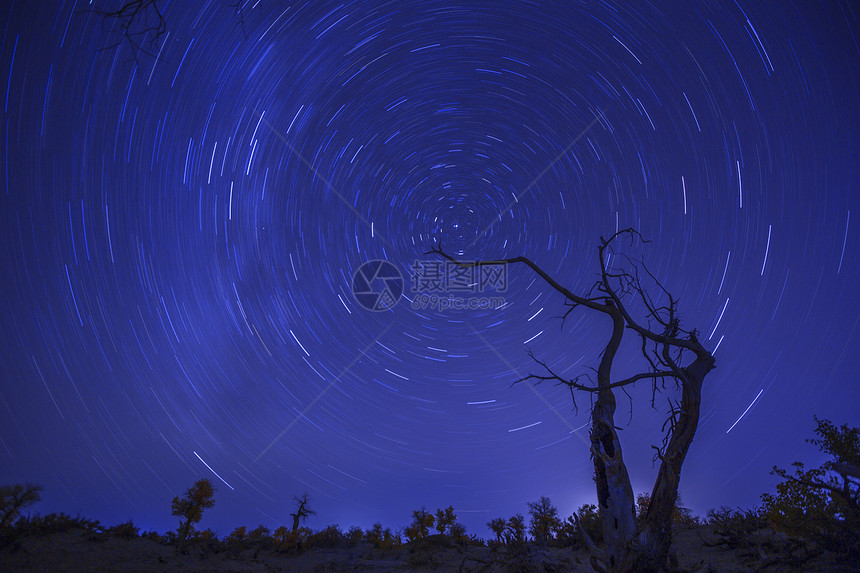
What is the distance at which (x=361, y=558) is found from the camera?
10.5 m

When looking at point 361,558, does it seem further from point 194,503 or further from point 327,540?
point 194,503

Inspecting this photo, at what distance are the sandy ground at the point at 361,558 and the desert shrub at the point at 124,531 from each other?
1.19ft

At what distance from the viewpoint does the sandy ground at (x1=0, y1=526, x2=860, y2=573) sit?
647 centimetres

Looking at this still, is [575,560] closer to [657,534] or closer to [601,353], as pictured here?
[657,534]

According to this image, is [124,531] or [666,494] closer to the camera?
[666,494]

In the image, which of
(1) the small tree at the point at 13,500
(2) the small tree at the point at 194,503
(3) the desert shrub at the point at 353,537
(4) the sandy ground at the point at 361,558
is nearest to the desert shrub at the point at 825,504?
(4) the sandy ground at the point at 361,558

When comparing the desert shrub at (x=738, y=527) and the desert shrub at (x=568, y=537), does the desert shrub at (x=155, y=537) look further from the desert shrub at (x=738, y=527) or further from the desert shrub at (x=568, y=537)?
the desert shrub at (x=738, y=527)

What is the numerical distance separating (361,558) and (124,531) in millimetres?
7920

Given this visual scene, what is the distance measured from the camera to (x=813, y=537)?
242 inches

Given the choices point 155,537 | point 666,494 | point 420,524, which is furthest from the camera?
point 420,524

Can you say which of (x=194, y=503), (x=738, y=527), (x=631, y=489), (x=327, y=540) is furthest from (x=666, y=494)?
Result: (x=194, y=503)

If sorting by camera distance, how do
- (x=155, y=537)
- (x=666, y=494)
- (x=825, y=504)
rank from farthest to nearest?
(x=155, y=537) < (x=825, y=504) < (x=666, y=494)

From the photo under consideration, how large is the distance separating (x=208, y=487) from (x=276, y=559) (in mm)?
15948

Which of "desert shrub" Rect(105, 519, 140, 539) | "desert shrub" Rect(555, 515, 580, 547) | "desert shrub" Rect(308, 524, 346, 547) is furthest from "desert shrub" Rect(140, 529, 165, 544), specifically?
"desert shrub" Rect(555, 515, 580, 547)
